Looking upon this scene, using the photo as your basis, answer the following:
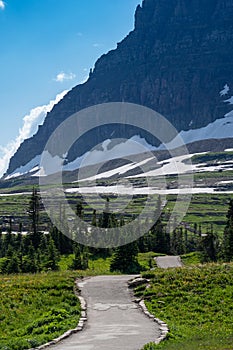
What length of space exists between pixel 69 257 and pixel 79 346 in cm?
6883

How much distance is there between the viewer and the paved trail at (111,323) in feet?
70.6

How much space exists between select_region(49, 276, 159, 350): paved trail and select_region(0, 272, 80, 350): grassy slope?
3.91ft

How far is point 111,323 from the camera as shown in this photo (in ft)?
86.2

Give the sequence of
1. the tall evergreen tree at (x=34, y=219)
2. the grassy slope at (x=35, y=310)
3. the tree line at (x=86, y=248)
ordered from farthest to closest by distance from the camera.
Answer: the tall evergreen tree at (x=34, y=219), the tree line at (x=86, y=248), the grassy slope at (x=35, y=310)

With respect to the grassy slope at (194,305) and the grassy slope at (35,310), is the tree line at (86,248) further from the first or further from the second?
the grassy slope at (35,310)

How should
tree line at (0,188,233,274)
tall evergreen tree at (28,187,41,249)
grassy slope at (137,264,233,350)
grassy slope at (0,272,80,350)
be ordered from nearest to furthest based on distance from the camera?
grassy slope at (137,264,233,350) → grassy slope at (0,272,80,350) → tree line at (0,188,233,274) → tall evergreen tree at (28,187,41,249)

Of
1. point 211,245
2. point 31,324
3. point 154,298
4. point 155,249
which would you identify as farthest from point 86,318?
point 155,249

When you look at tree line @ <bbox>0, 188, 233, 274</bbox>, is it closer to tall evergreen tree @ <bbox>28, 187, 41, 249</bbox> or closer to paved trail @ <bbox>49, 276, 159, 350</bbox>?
tall evergreen tree @ <bbox>28, 187, 41, 249</bbox>

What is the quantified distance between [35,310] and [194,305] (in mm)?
10148

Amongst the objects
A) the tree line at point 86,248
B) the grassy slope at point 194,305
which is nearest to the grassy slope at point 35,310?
the grassy slope at point 194,305

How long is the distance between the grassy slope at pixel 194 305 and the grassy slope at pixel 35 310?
549 centimetres

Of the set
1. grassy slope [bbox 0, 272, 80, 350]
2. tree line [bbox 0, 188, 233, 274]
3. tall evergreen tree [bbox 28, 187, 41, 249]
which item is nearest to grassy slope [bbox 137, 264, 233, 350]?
grassy slope [bbox 0, 272, 80, 350]

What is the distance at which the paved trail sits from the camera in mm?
21523

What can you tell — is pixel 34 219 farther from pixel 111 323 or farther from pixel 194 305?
pixel 111 323
